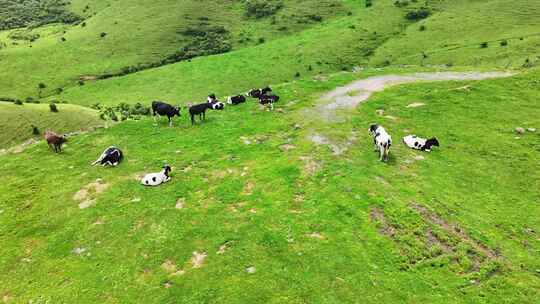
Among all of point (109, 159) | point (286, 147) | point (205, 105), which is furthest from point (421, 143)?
point (109, 159)

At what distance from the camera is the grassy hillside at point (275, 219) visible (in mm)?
13766

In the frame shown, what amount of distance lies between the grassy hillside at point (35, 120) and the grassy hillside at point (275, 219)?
5.75 metres

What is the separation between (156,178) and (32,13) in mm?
110148

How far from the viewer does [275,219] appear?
56.2 ft

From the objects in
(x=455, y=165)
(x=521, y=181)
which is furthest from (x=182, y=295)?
(x=521, y=181)

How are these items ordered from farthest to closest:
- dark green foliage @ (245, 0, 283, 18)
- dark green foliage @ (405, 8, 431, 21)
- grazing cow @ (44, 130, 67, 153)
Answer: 1. dark green foliage @ (245, 0, 283, 18)
2. dark green foliage @ (405, 8, 431, 21)
3. grazing cow @ (44, 130, 67, 153)

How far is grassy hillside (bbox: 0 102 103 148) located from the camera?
29000mm

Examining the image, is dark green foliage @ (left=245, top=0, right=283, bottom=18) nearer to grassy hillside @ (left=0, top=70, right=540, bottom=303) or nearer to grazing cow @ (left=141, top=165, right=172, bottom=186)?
grassy hillside @ (left=0, top=70, right=540, bottom=303)

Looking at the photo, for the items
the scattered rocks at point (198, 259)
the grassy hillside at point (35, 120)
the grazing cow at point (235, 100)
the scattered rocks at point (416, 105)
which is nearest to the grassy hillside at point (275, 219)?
the scattered rocks at point (198, 259)

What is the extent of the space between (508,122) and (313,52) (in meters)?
41.4

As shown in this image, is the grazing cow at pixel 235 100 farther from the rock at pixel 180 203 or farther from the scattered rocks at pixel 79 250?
the scattered rocks at pixel 79 250

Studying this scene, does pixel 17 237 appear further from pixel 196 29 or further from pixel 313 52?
pixel 196 29

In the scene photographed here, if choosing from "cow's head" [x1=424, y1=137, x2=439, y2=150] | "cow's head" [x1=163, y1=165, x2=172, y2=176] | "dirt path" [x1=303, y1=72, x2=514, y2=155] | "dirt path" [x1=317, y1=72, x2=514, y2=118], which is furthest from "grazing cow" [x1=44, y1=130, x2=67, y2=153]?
"cow's head" [x1=424, y1=137, x2=439, y2=150]

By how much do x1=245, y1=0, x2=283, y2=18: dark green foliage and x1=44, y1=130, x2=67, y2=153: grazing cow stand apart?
2844 inches
